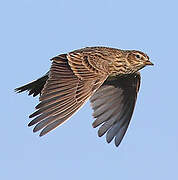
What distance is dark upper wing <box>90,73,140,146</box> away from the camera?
12.0 m

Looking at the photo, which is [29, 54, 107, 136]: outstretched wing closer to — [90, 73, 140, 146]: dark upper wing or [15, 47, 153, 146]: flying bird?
[15, 47, 153, 146]: flying bird

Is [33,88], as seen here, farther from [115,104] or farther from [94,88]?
[94,88]

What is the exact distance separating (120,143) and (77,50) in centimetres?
194

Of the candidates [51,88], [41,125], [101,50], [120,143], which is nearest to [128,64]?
[101,50]

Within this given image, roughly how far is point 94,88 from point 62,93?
521mm

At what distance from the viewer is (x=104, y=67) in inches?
427

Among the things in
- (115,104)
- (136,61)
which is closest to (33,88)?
(115,104)

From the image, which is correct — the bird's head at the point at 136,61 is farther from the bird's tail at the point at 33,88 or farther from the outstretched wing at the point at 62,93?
the bird's tail at the point at 33,88

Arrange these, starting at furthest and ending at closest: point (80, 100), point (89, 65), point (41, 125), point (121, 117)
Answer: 1. point (121, 117)
2. point (89, 65)
3. point (80, 100)
4. point (41, 125)

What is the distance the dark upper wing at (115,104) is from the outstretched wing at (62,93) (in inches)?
A: 62.1

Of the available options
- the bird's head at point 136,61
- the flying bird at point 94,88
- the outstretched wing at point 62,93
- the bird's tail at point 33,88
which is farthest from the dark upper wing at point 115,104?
the outstretched wing at point 62,93

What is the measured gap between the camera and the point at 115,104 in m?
12.3

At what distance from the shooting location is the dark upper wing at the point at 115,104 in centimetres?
1200

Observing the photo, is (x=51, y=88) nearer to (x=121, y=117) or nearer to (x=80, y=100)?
(x=80, y=100)
